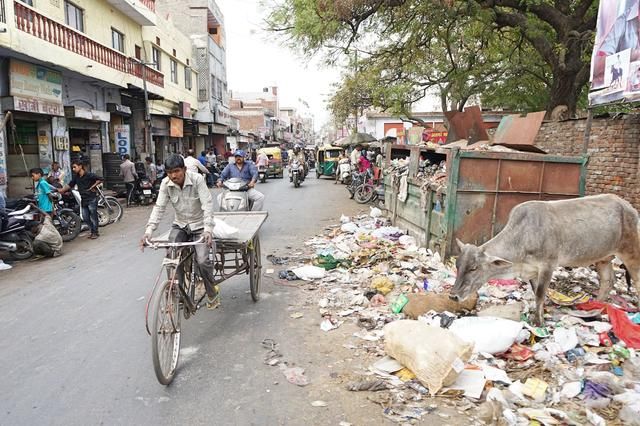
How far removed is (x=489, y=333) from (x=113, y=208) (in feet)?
34.5

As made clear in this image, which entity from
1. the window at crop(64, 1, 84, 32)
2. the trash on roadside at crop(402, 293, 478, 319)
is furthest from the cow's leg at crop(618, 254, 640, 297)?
the window at crop(64, 1, 84, 32)

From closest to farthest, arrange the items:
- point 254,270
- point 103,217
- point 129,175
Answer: point 254,270 → point 103,217 → point 129,175

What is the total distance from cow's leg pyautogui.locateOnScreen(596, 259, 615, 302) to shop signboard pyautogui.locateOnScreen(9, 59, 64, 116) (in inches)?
510

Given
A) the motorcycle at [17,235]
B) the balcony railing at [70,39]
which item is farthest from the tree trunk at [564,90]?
the balcony railing at [70,39]

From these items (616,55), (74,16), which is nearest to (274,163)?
(74,16)

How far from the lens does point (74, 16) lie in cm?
1555

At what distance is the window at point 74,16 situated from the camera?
15.0 meters

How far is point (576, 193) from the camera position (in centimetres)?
675

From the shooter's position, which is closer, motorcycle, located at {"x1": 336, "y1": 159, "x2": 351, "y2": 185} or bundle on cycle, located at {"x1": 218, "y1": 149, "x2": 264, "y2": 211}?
bundle on cycle, located at {"x1": 218, "y1": 149, "x2": 264, "y2": 211}

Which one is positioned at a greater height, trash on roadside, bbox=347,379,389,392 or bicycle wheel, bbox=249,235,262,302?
bicycle wheel, bbox=249,235,262,302

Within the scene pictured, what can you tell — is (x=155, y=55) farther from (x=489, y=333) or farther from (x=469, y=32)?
(x=489, y=333)

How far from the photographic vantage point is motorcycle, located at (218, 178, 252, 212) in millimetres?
9070

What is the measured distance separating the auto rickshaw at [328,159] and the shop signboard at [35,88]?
1666cm

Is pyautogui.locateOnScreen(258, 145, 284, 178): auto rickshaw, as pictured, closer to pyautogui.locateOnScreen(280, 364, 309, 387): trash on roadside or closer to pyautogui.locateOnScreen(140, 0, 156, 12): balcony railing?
pyautogui.locateOnScreen(140, 0, 156, 12): balcony railing
